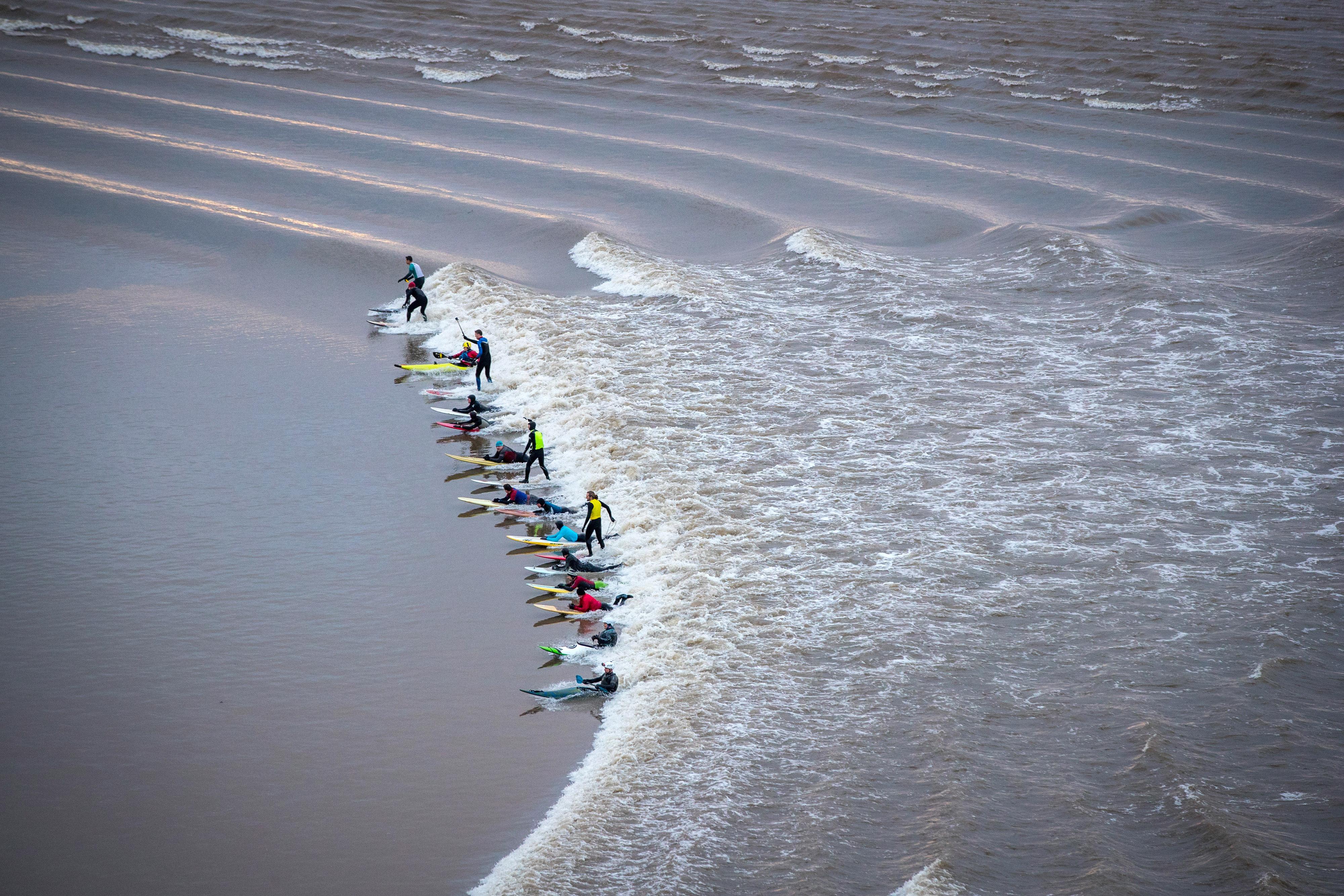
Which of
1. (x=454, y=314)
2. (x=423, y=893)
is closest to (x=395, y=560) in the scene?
(x=423, y=893)

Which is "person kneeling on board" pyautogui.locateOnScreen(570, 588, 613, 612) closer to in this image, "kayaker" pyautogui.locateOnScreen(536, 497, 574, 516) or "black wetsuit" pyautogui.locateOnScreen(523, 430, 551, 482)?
"kayaker" pyautogui.locateOnScreen(536, 497, 574, 516)

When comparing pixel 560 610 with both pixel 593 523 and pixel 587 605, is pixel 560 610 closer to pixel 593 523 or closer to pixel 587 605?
pixel 587 605

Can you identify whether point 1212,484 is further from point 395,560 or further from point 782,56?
point 782,56

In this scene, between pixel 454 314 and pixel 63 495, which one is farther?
pixel 454 314

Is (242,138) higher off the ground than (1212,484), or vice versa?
(242,138)

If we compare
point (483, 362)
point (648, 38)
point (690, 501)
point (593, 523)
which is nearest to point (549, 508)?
point (593, 523)

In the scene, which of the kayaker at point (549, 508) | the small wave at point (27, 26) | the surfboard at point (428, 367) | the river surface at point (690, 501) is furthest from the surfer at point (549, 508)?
the small wave at point (27, 26)
